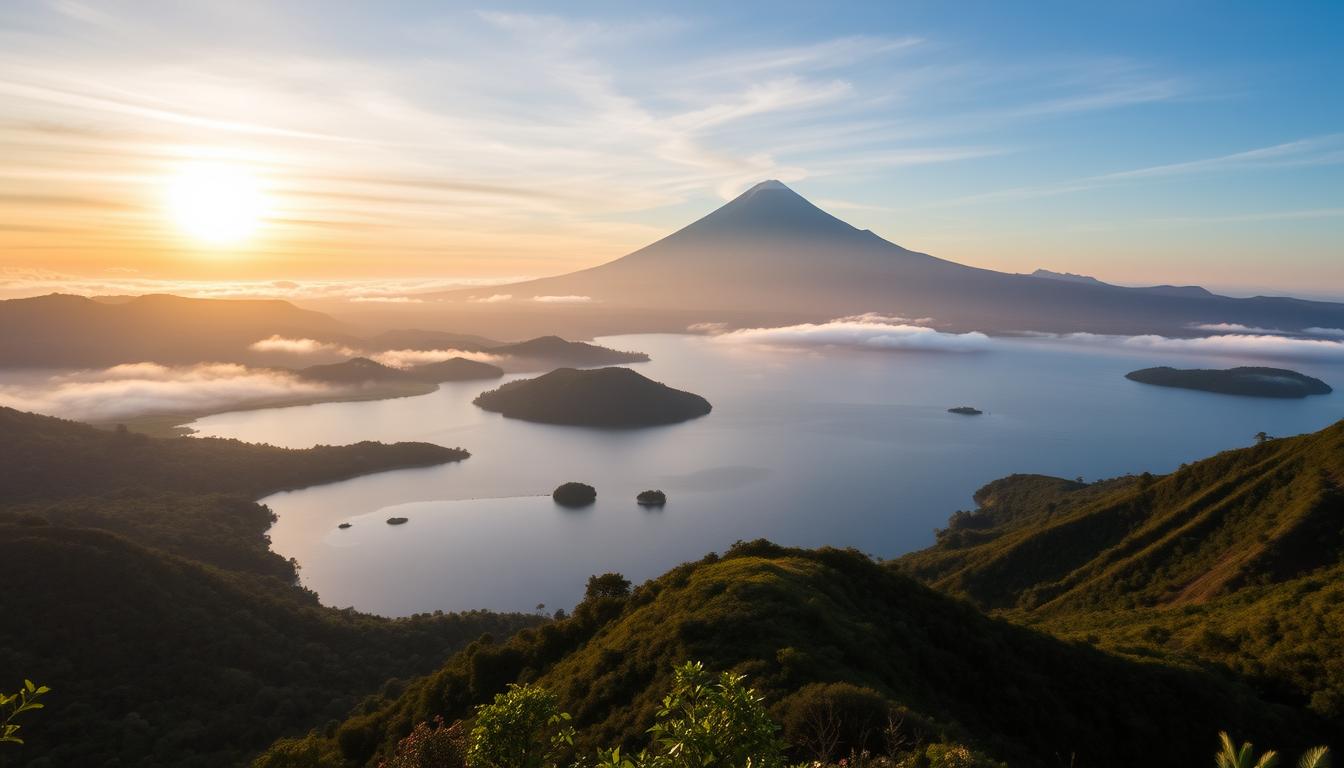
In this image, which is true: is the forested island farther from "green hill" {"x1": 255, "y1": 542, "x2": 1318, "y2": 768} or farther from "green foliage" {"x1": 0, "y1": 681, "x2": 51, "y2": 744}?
"green foliage" {"x1": 0, "y1": 681, "x2": 51, "y2": 744}

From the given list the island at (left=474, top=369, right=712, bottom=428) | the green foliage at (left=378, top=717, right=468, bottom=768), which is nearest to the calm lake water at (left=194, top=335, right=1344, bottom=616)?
the island at (left=474, top=369, right=712, bottom=428)

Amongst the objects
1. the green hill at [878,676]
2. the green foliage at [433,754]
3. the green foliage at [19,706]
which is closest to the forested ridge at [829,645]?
the green hill at [878,676]

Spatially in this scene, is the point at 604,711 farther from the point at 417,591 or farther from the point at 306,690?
the point at 417,591

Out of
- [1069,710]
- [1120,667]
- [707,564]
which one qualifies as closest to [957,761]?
[1069,710]

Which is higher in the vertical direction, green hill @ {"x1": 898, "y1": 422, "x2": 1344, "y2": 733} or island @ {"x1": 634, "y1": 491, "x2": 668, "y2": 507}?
green hill @ {"x1": 898, "y1": 422, "x2": 1344, "y2": 733}

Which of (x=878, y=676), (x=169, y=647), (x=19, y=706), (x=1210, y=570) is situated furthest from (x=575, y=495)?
(x=19, y=706)

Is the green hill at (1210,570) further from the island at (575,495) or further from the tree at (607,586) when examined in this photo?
the island at (575,495)
